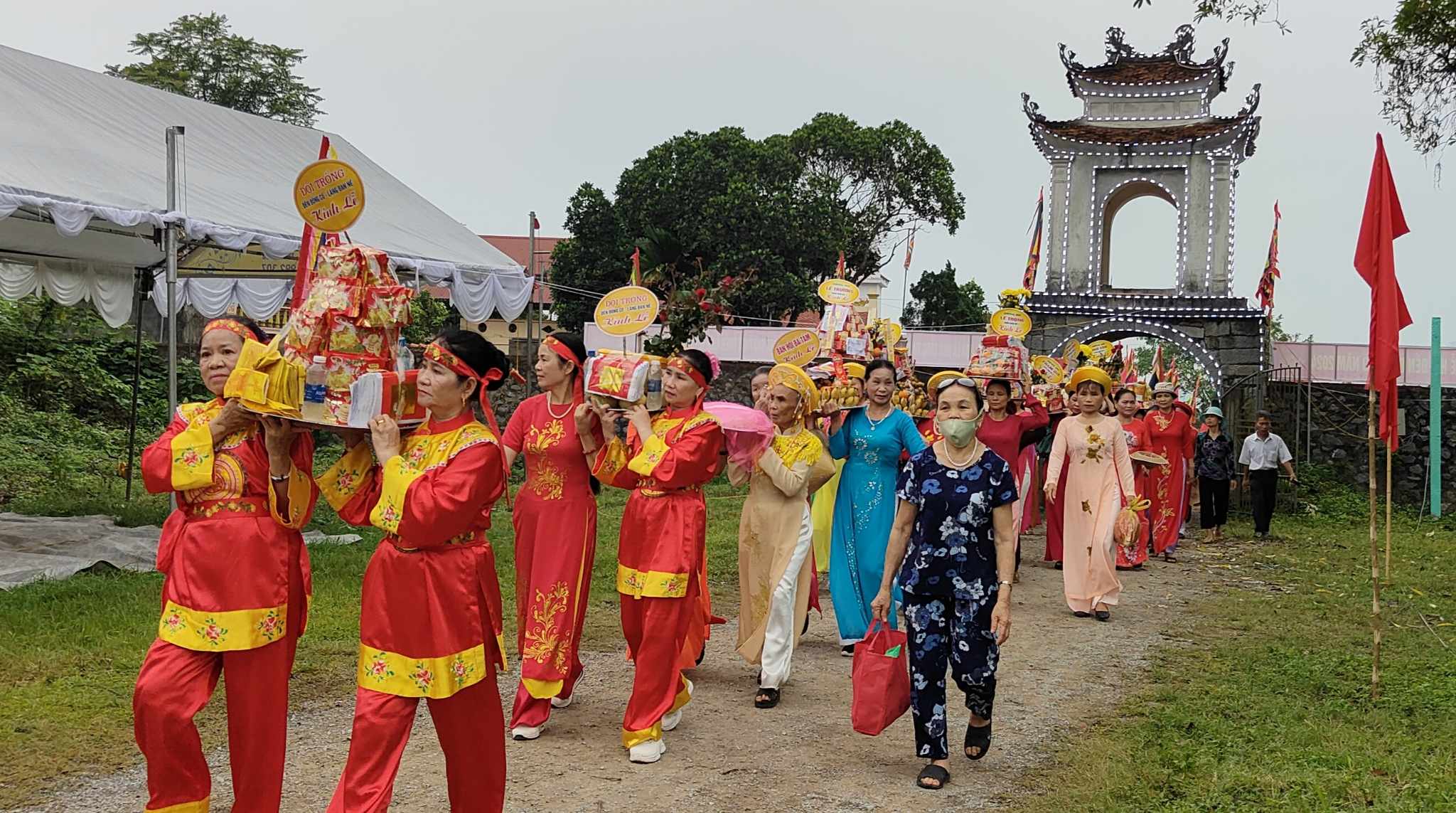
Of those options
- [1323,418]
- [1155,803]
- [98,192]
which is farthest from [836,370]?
[1323,418]

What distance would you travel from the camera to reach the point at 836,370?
762 centimetres

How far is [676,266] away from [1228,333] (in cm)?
1730

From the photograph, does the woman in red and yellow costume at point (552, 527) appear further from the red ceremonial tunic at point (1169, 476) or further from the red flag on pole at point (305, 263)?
the red ceremonial tunic at point (1169, 476)

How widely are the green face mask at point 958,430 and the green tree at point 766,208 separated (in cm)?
2748

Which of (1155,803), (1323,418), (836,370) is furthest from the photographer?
(1323,418)

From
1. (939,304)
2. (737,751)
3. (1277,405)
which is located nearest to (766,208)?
(939,304)

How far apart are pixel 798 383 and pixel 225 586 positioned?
344cm

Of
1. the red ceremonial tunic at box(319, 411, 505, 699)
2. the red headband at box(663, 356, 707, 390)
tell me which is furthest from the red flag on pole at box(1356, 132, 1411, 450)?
the red ceremonial tunic at box(319, 411, 505, 699)

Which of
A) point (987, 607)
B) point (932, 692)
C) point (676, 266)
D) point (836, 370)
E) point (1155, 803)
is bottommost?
point (1155, 803)

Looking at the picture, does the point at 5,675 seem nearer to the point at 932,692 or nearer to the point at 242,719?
the point at 242,719

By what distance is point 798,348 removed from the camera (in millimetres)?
8453

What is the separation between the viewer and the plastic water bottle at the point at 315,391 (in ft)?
11.0

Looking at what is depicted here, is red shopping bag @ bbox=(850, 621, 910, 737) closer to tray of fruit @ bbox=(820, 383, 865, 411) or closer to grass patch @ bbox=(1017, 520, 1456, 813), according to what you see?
grass patch @ bbox=(1017, 520, 1456, 813)

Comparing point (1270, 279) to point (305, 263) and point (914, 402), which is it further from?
point (305, 263)
